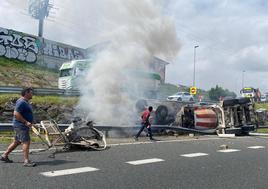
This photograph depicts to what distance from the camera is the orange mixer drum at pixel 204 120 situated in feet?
59.8

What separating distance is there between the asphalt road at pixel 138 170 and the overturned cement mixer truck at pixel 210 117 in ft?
24.5

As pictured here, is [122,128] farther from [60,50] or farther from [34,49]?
[60,50]

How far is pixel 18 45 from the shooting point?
141 feet

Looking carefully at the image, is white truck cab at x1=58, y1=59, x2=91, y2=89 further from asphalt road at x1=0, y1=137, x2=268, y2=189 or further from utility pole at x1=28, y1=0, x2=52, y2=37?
utility pole at x1=28, y1=0, x2=52, y2=37

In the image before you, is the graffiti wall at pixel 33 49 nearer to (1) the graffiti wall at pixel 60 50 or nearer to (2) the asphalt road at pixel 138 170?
(1) the graffiti wall at pixel 60 50

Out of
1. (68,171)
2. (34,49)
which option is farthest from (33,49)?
(68,171)

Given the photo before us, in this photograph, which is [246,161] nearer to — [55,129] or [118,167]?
[118,167]

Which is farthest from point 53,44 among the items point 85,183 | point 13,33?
point 85,183

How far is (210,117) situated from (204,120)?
34cm

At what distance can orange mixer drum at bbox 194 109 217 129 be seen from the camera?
18.2 metres

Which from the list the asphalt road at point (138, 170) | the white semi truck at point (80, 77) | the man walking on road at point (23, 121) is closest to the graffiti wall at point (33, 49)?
the white semi truck at point (80, 77)

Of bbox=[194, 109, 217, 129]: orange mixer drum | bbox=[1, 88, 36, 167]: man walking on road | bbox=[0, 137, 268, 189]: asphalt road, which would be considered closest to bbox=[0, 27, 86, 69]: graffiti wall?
bbox=[194, 109, 217, 129]: orange mixer drum

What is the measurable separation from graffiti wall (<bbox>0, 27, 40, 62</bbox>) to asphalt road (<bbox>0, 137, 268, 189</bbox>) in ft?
109

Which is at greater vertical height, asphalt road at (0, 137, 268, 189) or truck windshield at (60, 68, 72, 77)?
truck windshield at (60, 68, 72, 77)
